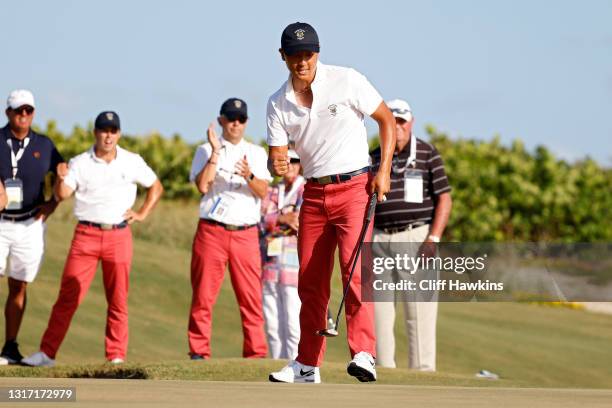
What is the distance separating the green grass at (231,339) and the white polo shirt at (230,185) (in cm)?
148

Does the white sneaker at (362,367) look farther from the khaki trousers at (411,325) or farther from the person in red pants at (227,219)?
the person in red pants at (227,219)

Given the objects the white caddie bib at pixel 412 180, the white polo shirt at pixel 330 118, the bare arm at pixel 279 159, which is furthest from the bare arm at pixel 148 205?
the white polo shirt at pixel 330 118

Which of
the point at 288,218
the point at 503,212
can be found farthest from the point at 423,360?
the point at 503,212

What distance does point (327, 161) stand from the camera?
8.41 meters

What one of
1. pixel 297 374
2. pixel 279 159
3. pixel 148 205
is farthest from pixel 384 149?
pixel 148 205

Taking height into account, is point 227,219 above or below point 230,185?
below

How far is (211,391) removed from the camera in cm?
686

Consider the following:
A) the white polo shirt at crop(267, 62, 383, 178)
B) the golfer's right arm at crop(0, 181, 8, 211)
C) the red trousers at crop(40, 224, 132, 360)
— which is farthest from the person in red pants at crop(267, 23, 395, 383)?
the golfer's right arm at crop(0, 181, 8, 211)

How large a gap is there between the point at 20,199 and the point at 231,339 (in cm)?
577

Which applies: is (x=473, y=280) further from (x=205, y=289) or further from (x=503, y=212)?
(x=503, y=212)

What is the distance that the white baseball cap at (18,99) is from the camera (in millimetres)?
12156

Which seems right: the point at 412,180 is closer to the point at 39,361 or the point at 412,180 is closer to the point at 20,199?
the point at 20,199

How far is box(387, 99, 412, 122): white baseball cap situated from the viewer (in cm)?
1177

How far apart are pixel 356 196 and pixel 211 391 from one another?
2.09 meters
